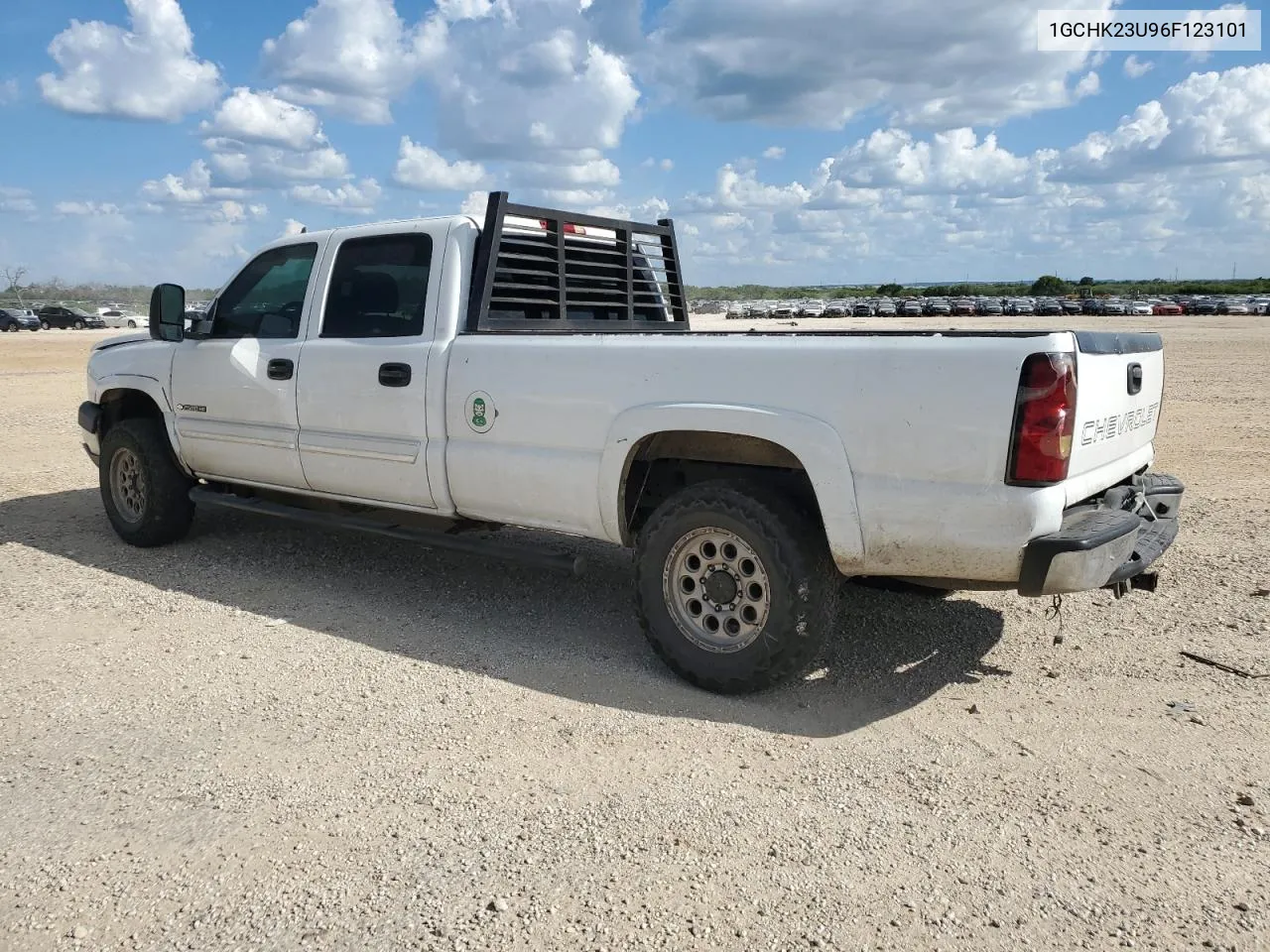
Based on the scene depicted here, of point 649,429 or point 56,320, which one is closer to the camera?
point 649,429

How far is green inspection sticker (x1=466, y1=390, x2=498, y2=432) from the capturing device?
4965mm

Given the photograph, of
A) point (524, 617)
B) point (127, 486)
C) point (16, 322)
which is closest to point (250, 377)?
point (127, 486)

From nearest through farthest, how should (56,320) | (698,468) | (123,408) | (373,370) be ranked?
(698,468)
(373,370)
(123,408)
(56,320)

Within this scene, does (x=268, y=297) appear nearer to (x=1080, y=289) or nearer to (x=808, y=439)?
(x=808, y=439)

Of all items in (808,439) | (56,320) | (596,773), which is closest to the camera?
(596,773)

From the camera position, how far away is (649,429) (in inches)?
175

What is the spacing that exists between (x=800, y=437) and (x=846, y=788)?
1325 mm

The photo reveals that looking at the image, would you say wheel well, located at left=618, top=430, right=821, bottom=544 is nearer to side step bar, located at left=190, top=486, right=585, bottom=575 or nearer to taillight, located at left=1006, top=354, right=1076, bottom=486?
side step bar, located at left=190, top=486, right=585, bottom=575

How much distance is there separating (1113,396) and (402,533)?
11.6 ft

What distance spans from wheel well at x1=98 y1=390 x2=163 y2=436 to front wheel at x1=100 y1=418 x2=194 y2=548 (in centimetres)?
13

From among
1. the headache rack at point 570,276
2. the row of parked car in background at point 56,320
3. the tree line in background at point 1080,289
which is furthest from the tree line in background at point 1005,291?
the headache rack at point 570,276

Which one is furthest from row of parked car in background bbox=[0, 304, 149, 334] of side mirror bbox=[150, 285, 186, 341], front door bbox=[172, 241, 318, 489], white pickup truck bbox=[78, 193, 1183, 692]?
white pickup truck bbox=[78, 193, 1183, 692]

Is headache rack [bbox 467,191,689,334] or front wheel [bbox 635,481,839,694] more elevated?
headache rack [bbox 467,191,689,334]

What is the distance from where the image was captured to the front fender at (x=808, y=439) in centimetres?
401
